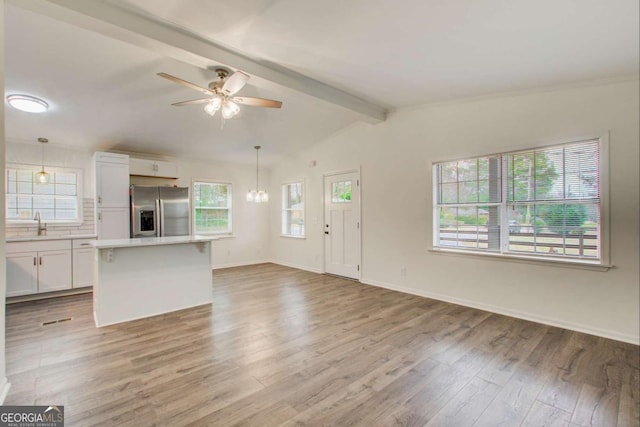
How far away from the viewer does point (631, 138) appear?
114 inches

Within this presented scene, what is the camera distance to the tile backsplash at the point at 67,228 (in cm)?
466

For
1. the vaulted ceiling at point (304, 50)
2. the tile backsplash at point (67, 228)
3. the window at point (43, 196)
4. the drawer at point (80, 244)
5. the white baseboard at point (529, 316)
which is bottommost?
the white baseboard at point (529, 316)

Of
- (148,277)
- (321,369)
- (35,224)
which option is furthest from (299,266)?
(35,224)

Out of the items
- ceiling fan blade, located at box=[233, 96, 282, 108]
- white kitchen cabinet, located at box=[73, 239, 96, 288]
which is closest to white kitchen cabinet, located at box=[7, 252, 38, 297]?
white kitchen cabinet, located at box=[73, 239, 96, 288]

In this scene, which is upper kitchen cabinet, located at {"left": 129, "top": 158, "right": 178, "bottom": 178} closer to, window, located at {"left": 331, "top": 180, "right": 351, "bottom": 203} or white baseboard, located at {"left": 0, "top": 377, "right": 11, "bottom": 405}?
window, located at {"left": 331, "top": 180, "right": 351, "bottom": 203}

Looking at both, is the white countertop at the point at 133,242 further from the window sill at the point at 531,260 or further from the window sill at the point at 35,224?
the window sill at the point at 531,260

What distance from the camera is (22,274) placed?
4273 millimetres

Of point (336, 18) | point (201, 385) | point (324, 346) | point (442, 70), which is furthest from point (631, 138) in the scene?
point (201, 385)

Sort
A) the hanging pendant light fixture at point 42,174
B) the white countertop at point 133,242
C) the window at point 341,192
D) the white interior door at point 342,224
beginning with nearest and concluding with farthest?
1. the white countertop at point 133,242
2. the hanging pendant light fixture at point 42,174
3. the white interior door at point 342,224
4. the window at point 341,192

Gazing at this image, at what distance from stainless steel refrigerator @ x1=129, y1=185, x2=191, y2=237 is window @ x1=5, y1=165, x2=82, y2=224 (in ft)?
3.24

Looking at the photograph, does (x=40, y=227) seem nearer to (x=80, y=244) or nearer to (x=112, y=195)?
(x=80, y=244)

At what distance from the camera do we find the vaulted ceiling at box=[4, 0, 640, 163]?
85.9 inches

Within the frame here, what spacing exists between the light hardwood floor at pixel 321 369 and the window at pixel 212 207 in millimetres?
2974

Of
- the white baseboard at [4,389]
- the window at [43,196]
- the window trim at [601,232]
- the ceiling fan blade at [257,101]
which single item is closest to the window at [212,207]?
the window at [43,196]
